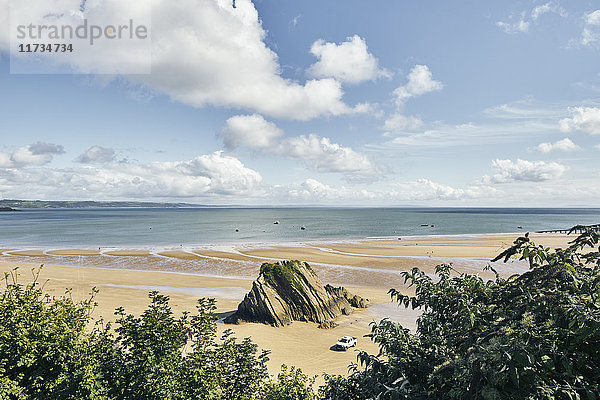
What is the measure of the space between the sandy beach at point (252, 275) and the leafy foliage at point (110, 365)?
42.2ft

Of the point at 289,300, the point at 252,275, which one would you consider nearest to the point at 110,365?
the point at 289,300

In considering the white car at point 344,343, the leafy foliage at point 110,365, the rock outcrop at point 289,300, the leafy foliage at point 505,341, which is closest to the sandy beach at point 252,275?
the white car at point 344,343

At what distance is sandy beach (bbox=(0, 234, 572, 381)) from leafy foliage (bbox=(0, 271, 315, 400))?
1286 cm

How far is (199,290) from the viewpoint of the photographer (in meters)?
43.7

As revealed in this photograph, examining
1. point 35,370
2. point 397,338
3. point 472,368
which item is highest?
point 472,368

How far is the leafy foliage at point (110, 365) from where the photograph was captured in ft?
31.9

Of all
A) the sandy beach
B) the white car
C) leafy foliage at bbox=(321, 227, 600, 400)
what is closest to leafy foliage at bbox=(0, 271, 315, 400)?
leafy foliage at bbox=(321, 227, 600, 400)

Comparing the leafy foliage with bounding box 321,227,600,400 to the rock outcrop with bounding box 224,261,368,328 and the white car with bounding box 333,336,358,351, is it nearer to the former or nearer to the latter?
the white car with bounding box 333,336,358,351

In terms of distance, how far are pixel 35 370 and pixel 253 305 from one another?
21.7 m

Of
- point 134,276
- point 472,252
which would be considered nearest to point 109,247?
point 134,276

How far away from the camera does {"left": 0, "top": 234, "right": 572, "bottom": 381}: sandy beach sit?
91.5ft

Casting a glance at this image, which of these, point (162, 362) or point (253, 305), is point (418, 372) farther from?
point (253, 305)

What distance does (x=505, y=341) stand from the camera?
5426mm

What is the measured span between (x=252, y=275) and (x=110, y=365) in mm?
43147
